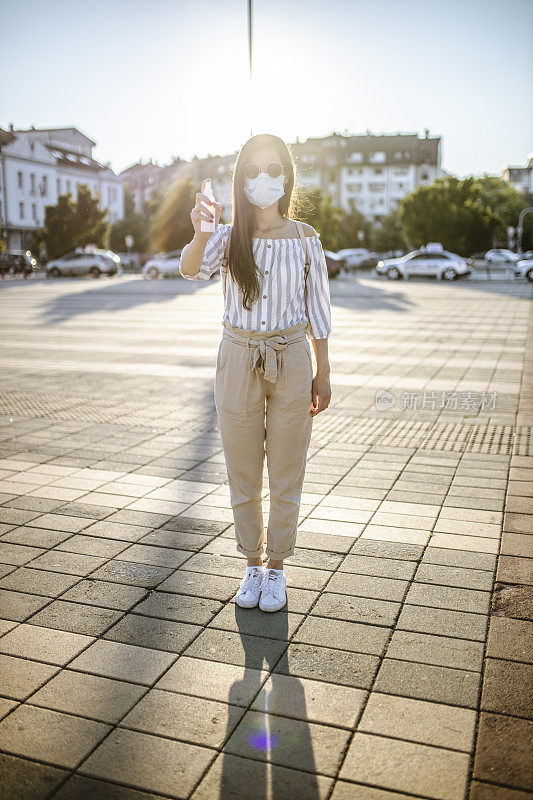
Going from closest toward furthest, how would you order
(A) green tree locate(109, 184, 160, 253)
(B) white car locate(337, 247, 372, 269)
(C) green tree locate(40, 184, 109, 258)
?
(B) white car locate(337, 247, 372, 269) → (C) green tree locate(40, 184, 109, 258) → (A) green tree locate(109, 184, 160, 253)

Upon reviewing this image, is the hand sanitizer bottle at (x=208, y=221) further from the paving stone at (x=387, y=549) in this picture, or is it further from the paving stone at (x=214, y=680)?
the paving stone at (x=387, y=549)

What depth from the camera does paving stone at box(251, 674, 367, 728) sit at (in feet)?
8.76

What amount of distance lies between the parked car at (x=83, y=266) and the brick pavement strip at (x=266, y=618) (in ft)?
128

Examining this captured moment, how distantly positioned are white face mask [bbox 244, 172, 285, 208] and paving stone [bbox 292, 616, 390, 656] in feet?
5.87

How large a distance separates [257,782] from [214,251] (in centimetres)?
200

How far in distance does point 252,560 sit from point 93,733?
1.21 m

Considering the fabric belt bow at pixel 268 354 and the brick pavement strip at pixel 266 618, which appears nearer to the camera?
the brick pavement strip at pixel 266 618

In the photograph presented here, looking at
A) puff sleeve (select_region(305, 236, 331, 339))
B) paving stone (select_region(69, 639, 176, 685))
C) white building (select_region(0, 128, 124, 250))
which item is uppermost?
white building (select_region(0, 128, 124, 250))

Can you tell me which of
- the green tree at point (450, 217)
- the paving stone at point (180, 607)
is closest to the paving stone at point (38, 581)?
the paving stone at point (180, 607)

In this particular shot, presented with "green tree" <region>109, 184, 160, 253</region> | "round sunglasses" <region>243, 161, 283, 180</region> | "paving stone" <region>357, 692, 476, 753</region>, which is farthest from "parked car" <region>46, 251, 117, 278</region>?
"paving stone" <region>357, 692, 476, 753</region>

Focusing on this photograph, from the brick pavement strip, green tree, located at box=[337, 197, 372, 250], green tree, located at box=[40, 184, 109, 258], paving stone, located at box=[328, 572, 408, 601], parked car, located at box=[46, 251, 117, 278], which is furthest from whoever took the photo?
green tree, located at box=[337, 197, 372, 250]

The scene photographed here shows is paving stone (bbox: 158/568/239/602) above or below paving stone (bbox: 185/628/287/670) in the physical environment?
above

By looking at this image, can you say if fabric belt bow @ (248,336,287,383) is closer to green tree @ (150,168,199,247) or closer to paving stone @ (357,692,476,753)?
paving stone @ (357,692,476,753)

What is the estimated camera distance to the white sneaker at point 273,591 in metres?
3.43
